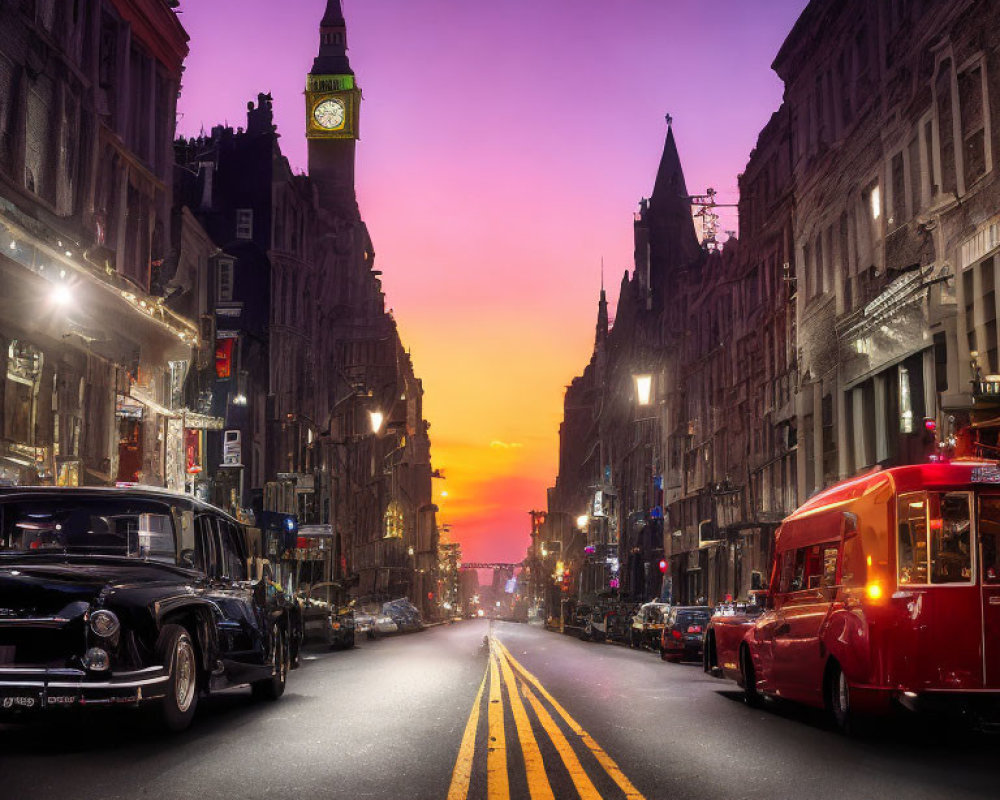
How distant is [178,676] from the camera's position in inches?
403

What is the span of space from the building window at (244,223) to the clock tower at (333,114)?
1087 inches

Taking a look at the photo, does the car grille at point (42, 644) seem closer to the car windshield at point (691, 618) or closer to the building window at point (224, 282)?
the car windshield at point (691, 618)

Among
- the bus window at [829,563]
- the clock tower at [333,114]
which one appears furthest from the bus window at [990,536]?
the clock tower at [333,114]

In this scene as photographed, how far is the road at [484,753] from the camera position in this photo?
7738mm

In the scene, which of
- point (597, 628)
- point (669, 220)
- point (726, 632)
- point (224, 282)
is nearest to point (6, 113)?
point (726, 632)

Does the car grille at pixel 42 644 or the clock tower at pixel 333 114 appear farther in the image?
the clock tower at pixel 333 114

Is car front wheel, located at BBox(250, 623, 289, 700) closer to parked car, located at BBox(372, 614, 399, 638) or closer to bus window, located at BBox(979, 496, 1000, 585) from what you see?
bus window, located at BBox(979, 496, 1000, 585)

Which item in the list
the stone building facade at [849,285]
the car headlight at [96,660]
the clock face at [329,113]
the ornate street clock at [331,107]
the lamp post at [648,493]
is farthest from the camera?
the clock face at [329,113]

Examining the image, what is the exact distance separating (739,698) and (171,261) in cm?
2846

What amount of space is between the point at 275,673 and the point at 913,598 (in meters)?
7.43

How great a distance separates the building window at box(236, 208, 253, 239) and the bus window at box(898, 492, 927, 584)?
5490 cm

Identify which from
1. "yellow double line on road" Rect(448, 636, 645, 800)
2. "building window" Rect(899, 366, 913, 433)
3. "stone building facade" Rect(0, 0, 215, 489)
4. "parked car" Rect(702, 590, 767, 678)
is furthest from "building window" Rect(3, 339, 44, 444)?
"building window" Rect(899, 366, 913, 433)

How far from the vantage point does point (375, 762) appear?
881cm

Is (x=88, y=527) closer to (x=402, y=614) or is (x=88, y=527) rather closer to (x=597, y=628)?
(x=597, y=628)
